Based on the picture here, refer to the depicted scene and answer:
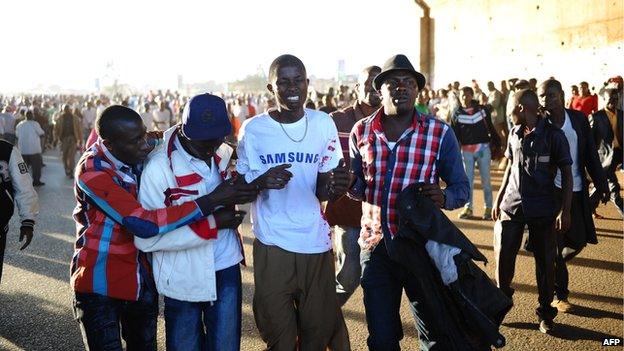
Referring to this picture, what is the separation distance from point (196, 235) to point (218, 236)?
20 centimetres

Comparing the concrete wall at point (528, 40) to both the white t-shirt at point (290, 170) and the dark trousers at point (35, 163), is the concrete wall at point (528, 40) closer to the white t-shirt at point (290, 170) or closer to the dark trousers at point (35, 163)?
the white t-shirt at point (290, 170)

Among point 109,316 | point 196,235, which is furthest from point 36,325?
point 196,235

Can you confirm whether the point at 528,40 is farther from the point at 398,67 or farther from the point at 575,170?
the point at 398,67

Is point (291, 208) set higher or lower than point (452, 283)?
higher

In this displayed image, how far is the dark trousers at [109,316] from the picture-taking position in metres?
2.78

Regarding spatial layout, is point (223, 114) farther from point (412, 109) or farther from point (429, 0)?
point (429, 0)

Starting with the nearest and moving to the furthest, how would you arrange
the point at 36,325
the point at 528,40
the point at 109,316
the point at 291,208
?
the point at 109,316, the point at 291,208, the point at 36,325, the point at 528,40

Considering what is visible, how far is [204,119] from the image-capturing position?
8.86 feet

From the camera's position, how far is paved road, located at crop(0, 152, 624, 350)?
430 cm

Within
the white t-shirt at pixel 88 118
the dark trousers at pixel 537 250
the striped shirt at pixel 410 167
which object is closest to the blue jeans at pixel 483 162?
the dark trousers at pixel 537 250

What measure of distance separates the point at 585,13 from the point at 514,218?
10.4 meters

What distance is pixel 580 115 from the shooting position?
15.8ft

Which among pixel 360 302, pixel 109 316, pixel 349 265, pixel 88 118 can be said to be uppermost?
pixel 88 118

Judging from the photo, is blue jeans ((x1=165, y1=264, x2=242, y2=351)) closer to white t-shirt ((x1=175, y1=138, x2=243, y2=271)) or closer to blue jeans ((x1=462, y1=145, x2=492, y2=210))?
white t-shirt ((x1=175, y1=138, x2=243, y2=271))
